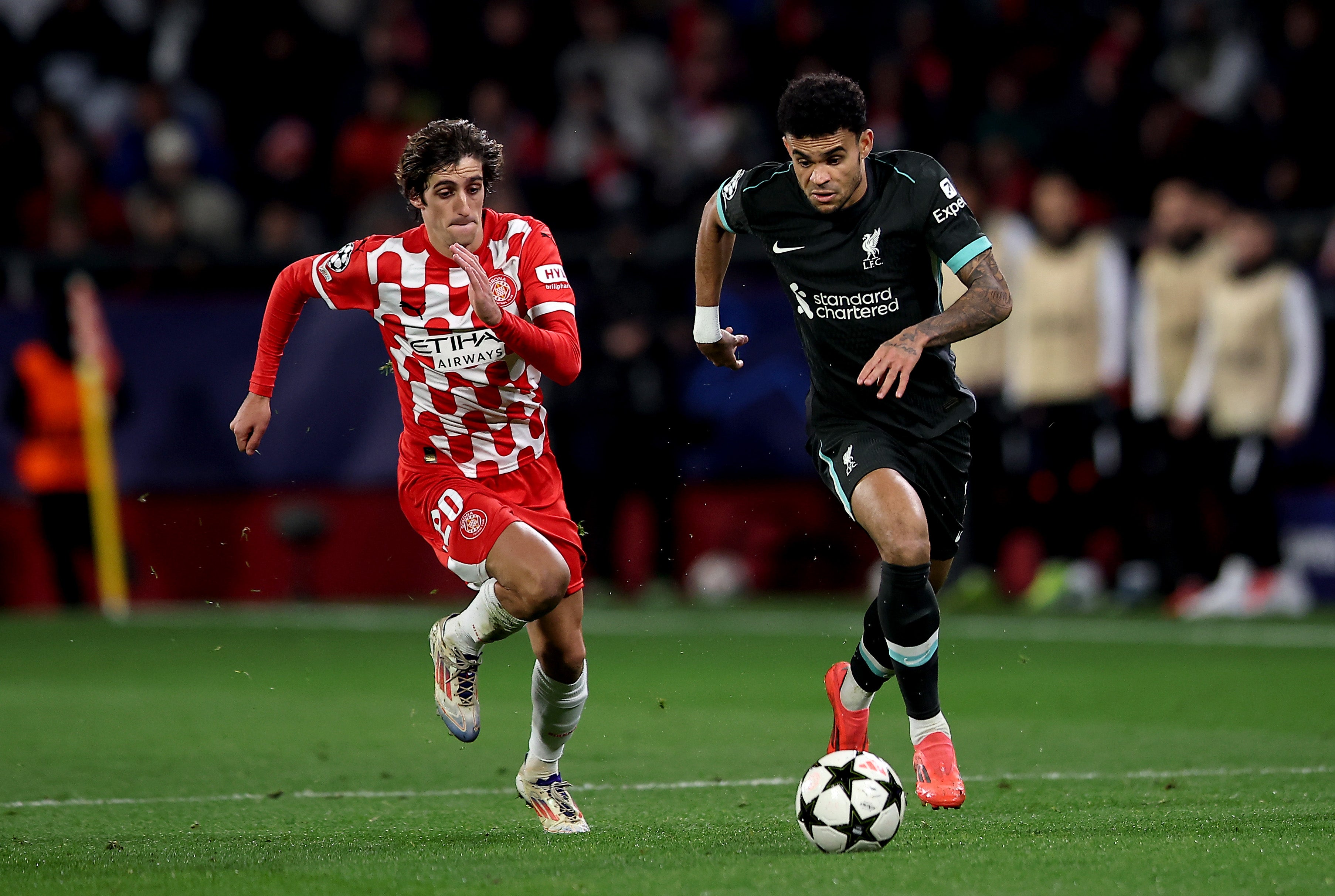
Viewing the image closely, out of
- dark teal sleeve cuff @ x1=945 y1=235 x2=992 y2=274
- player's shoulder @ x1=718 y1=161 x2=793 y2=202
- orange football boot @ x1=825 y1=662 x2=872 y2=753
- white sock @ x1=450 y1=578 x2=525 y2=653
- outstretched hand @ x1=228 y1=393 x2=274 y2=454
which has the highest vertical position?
player's shoulder @ x1=718 y1=161 x2=793 y2=202

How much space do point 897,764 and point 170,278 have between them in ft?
27.7

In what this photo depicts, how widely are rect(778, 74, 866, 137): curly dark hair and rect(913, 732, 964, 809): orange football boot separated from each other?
1858 mm

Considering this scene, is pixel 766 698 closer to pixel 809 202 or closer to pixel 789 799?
pixel 789 799

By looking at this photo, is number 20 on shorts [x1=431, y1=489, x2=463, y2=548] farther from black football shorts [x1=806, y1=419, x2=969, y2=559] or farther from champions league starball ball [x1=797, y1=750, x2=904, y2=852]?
champions league starball ball [x1=797, y1=750, x2=904, y2=852]

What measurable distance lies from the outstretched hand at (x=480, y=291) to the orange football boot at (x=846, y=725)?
179cm

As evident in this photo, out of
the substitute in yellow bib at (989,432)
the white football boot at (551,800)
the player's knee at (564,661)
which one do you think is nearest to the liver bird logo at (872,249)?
the player's knee at (564,661)

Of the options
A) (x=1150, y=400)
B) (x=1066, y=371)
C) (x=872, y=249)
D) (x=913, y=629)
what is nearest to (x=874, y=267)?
(x=872, y=249)

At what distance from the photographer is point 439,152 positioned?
237 inches

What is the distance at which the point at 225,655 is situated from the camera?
1144 cm

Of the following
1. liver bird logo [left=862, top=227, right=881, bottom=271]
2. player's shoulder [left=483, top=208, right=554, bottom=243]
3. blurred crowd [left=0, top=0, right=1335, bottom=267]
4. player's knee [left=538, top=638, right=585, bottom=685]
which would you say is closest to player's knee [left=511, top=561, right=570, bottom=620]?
player's knee [left=538, top=638, right=585, bottom=685]

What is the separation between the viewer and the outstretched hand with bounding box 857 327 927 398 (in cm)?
571

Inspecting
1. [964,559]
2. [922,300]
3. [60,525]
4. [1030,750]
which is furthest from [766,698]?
[60,525]

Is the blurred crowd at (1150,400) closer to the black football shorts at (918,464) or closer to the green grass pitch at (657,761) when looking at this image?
the green grass pitch at (657,761)

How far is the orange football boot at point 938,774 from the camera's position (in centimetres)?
580
